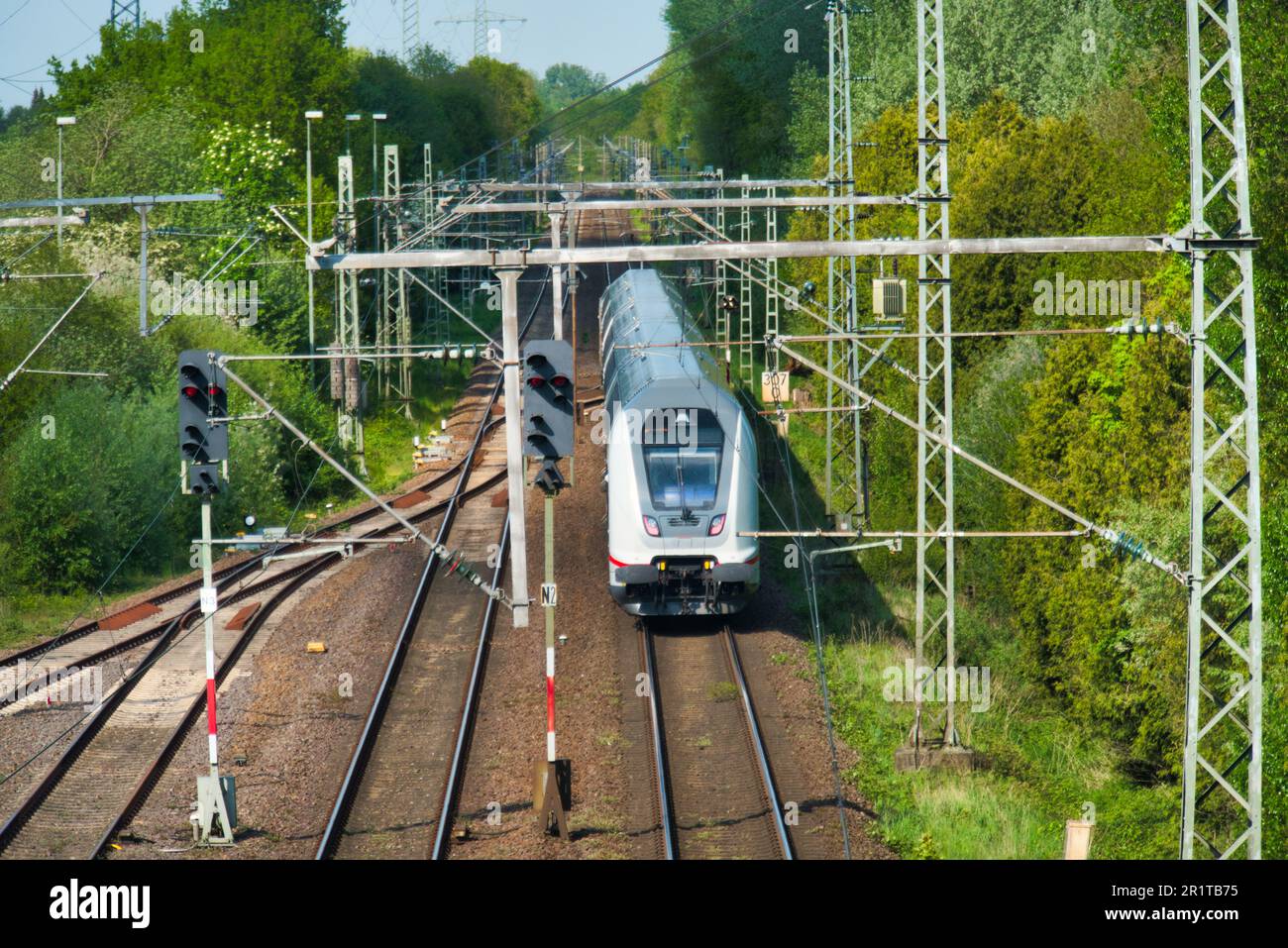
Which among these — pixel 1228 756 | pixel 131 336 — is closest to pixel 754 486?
pixel 1228 756

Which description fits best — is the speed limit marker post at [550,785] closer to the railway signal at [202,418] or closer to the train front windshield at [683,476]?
the railway signal at [202,418]

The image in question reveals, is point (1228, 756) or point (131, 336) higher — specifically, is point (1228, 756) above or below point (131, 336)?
below

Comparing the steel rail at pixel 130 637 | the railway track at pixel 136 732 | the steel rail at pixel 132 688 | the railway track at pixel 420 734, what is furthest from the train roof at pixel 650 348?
the steel rail at pixel 132 688

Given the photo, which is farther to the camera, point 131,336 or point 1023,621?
point 131,336

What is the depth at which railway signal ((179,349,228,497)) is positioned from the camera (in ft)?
50.3

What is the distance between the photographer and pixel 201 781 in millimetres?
15336

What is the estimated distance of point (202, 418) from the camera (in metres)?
15.5

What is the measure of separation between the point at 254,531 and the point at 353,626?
7.72m

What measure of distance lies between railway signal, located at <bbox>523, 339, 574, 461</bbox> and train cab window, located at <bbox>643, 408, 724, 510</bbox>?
899 centimetres

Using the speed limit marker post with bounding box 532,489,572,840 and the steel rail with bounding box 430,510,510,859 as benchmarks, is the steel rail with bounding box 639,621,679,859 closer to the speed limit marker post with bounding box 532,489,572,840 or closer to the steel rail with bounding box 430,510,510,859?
the speed limit marker post with bounding box 532,489,572,840

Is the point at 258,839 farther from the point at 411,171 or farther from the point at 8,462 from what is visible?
the point at 411,171
